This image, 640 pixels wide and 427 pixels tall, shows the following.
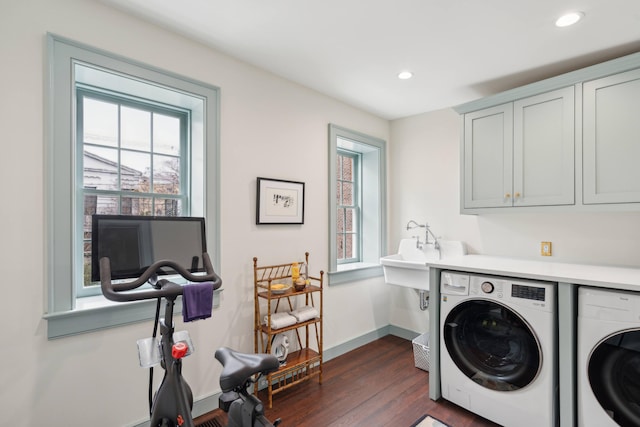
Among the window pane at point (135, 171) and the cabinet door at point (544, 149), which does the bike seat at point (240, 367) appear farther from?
the cabinet door at point (544, 149)

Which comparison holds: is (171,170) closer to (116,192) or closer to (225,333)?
(116,192)

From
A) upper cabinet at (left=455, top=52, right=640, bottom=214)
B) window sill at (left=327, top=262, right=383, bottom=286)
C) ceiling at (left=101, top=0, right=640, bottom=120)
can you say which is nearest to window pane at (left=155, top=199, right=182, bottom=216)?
ceiling at (left=101, top=0, right=640, bottom=120)

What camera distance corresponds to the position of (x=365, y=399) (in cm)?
234

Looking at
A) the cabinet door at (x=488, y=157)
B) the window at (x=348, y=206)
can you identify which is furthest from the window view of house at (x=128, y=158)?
the cabinet door at (x=488, y=157)

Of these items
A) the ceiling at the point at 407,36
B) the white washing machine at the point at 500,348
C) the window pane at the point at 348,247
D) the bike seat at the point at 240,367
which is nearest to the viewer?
the bike seat at the point at 240,367

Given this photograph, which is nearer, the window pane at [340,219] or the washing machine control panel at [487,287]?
the washing machine control panel at [487,287]

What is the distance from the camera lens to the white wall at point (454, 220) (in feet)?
7.65

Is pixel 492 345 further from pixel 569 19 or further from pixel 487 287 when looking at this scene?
pixel 569 19

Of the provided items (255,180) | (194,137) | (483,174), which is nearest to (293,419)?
(255,180)

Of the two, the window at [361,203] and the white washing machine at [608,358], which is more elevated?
the window at [361,203]

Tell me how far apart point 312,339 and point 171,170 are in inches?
72.3

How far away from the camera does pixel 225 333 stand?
7.24 feet

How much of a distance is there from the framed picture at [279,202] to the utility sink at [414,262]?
0.97 meters

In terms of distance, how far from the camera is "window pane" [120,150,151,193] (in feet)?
6.72
